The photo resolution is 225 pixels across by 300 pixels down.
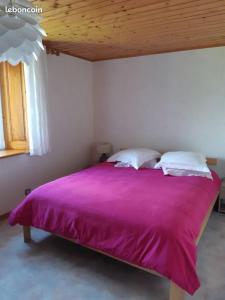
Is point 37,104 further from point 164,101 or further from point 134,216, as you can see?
point 134,216

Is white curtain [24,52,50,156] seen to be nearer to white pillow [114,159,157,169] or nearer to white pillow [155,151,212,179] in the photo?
white pillow [114,159,157,169]

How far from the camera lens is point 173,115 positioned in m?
3.70

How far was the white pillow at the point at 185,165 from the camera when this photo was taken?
116 inches

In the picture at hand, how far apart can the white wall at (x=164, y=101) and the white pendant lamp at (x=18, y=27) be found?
257 centimetres

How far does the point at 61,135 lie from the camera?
12.4ft

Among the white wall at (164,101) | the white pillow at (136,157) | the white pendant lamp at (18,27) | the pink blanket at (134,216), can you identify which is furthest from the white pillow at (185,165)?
the white pendant lamp at (18,27)

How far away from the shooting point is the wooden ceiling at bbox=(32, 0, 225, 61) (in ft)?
6.75

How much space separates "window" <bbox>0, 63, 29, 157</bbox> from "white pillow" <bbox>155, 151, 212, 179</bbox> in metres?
1.88

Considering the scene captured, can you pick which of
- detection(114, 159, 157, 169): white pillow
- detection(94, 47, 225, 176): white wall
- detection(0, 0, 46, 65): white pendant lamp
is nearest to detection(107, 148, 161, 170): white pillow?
detection(114, 159, 157, 169): white pillow

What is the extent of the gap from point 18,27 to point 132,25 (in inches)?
60.6

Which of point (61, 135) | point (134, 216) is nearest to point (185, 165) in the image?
point (134, 216)

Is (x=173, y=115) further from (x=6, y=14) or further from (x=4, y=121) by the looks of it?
(x=6, y=14)

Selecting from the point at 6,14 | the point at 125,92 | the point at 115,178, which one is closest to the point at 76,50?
the point at 125,92

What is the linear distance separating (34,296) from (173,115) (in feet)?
9.53
